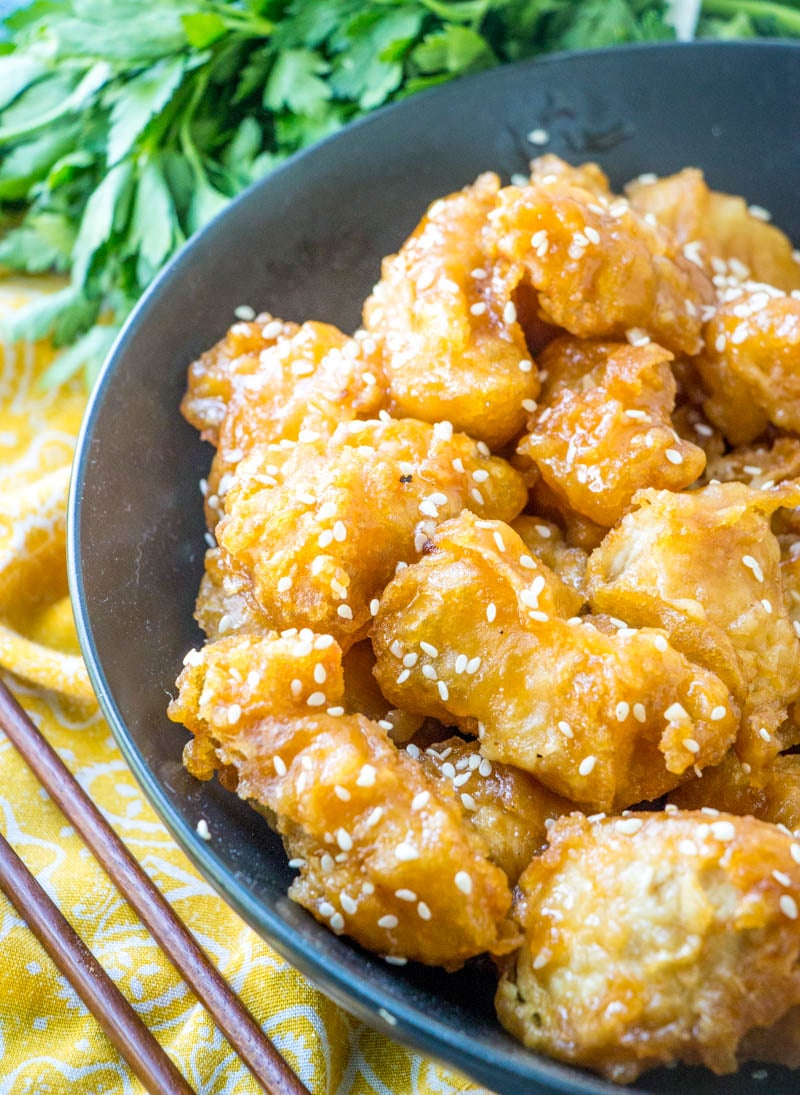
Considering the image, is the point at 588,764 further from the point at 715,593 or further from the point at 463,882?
the point at 715,593

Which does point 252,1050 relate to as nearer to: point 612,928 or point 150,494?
point 612,928

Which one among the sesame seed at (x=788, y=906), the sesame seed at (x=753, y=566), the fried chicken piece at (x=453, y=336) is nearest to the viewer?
the sesame seed at (x=788, y=906)

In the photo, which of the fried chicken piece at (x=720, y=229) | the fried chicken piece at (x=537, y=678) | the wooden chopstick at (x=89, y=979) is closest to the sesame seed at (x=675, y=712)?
the fried chicken piece at (x=537, y=678)

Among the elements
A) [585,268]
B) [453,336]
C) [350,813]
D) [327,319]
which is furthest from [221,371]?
[350,813]

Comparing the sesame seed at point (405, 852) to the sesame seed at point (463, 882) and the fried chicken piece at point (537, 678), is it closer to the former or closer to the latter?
the sesame seed at point (463, 882)

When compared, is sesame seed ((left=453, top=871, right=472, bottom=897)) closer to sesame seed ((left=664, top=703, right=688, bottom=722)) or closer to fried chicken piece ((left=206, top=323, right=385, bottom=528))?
sesame seed ((left=664, top=703, right=688, bottom=722))
